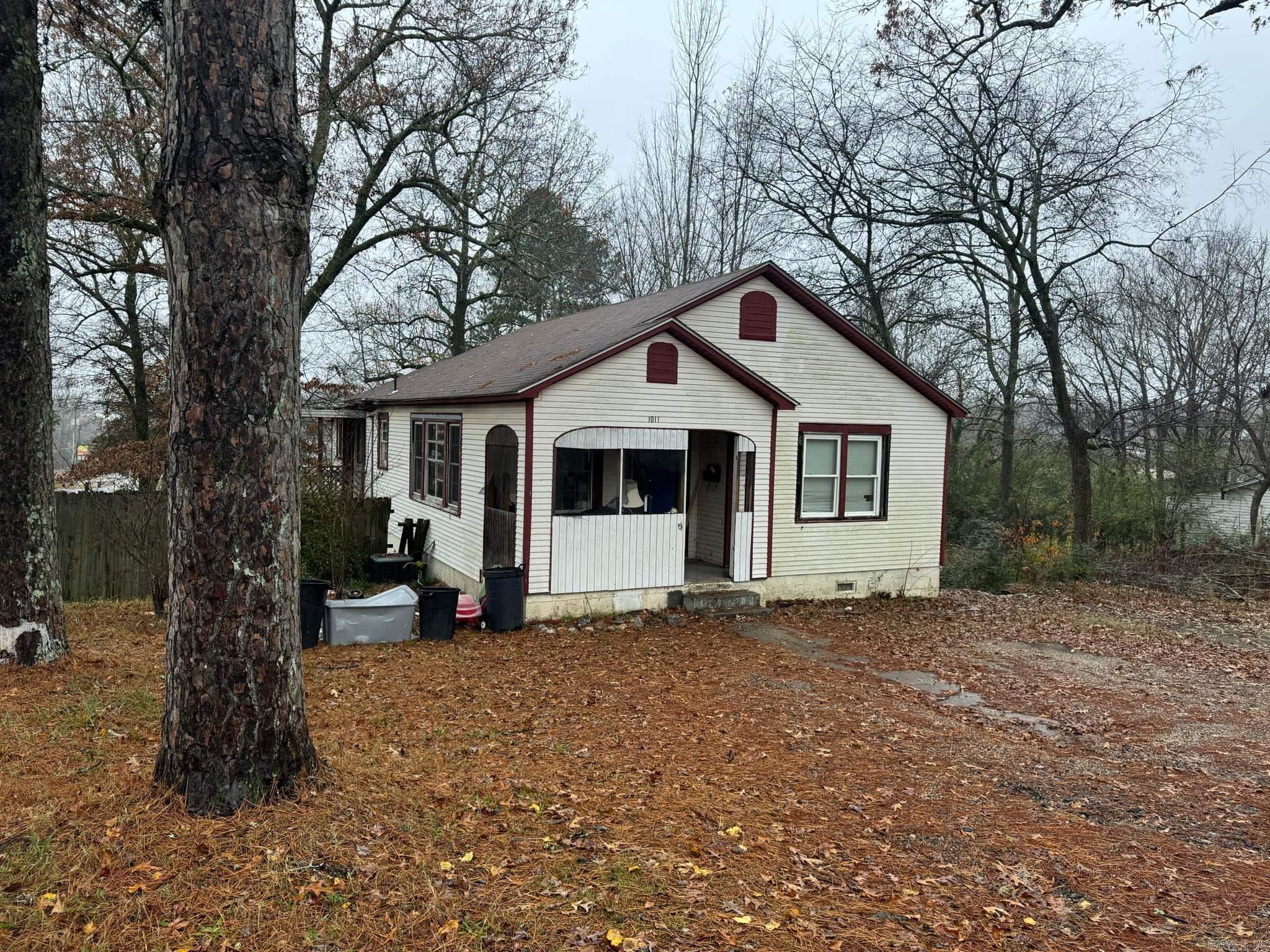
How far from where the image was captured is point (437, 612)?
1012 centimetres

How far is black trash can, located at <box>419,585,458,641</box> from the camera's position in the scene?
10102 mm

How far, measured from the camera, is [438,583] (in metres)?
14.5

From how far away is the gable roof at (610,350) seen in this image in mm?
11469

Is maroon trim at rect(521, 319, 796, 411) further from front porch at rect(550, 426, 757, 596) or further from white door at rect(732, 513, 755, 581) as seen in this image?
white door at rect(732, 513, 755, 581)

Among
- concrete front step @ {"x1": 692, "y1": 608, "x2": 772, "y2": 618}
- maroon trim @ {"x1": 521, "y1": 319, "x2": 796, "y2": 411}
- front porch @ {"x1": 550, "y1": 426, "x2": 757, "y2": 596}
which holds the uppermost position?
maroon trim @ {"x1": 521, "y1": 319, "x2": 796, "y2": 411}

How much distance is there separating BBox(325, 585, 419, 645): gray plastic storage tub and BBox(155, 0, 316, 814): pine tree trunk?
5666mm

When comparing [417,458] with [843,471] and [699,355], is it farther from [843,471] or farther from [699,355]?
[843,471]

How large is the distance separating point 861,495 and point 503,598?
671 cm

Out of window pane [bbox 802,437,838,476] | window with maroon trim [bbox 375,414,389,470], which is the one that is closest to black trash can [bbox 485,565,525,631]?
window pane [bbox 802,437,838,476]

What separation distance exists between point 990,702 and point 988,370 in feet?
71.2

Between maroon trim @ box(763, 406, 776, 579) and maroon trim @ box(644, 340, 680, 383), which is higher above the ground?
maroon trim @ box(644, 340, 680, 383)

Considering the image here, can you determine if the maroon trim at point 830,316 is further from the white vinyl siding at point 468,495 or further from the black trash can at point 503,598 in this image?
the black trash can at point 503,598

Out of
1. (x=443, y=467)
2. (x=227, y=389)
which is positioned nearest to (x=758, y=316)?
(x=443, y=467)

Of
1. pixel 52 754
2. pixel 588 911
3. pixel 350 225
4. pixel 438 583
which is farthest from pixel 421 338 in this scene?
pixel 588 911
